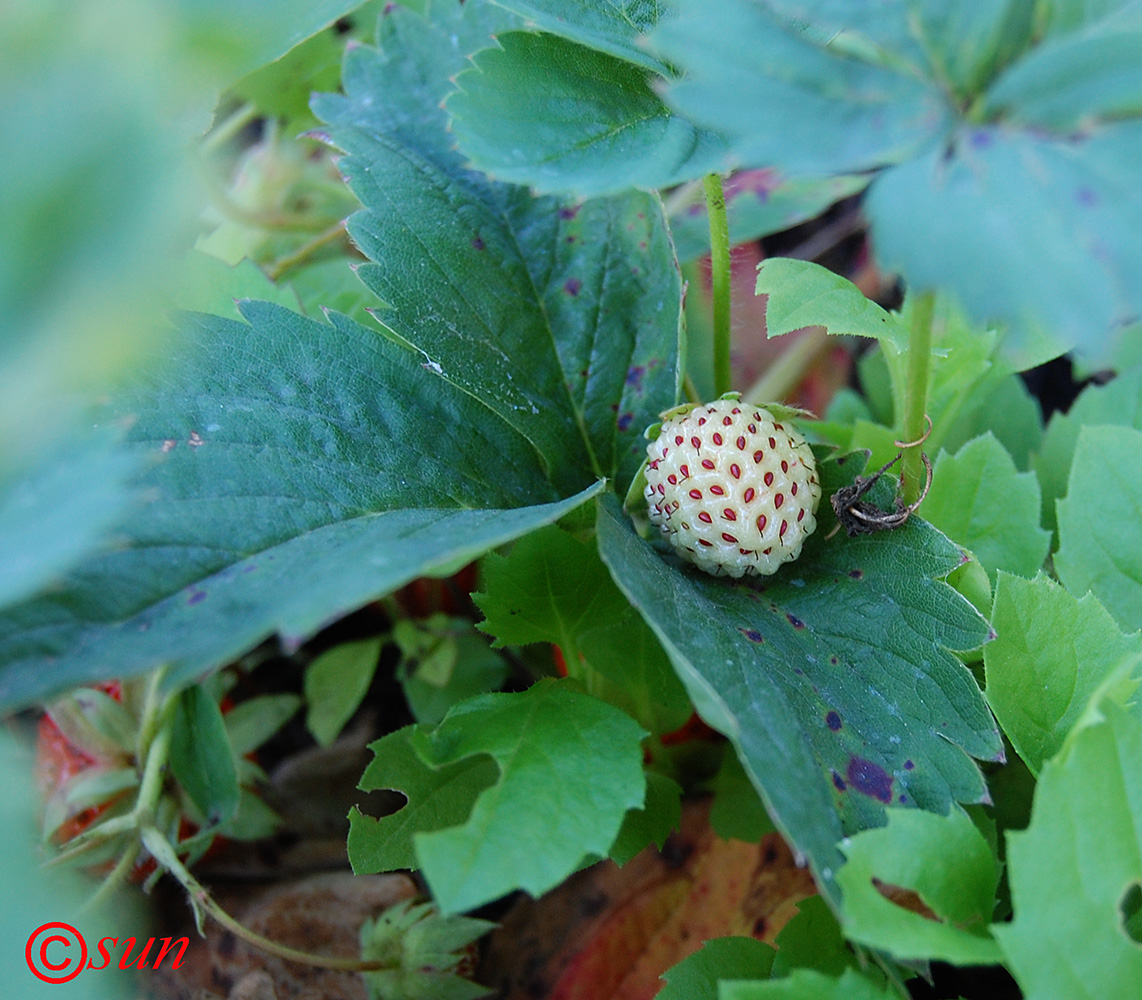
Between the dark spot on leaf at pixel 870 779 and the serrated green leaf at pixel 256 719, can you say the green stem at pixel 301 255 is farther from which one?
the dark spot on leaf at pixel 870 779

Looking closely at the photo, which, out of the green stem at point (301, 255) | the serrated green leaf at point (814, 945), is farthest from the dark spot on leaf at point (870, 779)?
the green stem at point (301, 255)

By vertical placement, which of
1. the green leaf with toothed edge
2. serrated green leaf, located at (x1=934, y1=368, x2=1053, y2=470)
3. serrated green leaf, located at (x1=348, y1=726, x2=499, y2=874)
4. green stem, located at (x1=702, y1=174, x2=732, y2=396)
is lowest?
serrated green leaf, located at (x1=934, y1=368, x2=1053, y2=470)

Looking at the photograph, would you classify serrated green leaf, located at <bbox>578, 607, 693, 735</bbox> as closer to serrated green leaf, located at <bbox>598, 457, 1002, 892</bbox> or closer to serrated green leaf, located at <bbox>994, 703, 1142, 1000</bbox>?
serrated green leaf, located at <bbox>598, 457, 1002, 892</bbox>

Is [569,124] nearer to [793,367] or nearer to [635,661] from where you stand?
[635,661]


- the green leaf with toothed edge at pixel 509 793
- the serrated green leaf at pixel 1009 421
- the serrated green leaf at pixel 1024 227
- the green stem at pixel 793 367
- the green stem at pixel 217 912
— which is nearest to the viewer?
the serrated green leaf at pixel 1024 227

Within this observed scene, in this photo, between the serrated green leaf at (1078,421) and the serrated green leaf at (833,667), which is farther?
the serrated green leaf at (1078,421)

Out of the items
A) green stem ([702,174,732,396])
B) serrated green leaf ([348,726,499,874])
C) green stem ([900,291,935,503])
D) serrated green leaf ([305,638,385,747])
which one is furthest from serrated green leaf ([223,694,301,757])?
green stem ([900,291,935,503])

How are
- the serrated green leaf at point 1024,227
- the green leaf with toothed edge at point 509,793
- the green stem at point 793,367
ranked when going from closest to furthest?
the serrated green leaf at point 1024,227, the green leaf with toothed edge at point 509,793, the green stem at point 793,367
